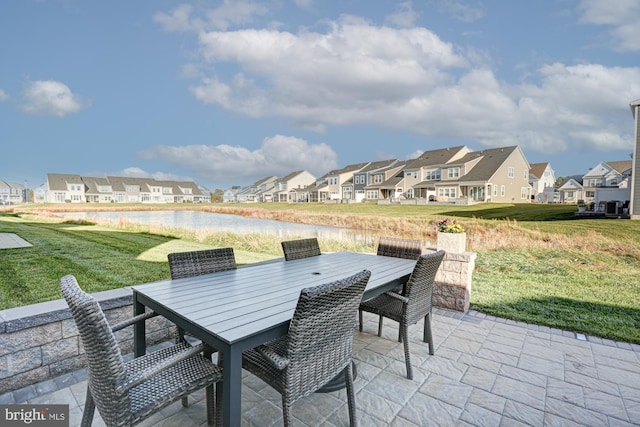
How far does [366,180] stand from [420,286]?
4086 centimetres

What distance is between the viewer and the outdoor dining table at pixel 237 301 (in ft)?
4.89

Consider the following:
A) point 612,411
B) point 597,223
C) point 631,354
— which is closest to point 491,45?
point 597,223

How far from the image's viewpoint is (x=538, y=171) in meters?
41.7

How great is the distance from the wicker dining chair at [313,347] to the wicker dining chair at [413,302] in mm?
852

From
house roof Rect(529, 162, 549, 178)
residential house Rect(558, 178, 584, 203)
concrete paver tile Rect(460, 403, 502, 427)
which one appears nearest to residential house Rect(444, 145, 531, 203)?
house roof Rect(529, 162, 549, 178)

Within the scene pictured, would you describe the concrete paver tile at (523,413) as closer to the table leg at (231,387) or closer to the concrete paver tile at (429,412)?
the concrete paver tile at (429,412)

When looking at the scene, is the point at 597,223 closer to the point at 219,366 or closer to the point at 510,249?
the point at 510,249

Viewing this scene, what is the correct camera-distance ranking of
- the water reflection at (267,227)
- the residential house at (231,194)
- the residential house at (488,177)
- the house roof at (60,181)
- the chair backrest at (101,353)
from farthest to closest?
the residential house at (231,194)
the house roof at (60,181)
the residential house at (488,177)
the water reflection at (267,227)
the chair backrest at (101,353)

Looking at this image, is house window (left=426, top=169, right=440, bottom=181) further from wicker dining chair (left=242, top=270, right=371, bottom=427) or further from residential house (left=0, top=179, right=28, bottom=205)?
residential house (left=0, top=179, right=28, bottom=205)

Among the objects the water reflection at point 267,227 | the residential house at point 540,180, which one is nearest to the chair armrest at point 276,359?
the water reflection at point 267,227

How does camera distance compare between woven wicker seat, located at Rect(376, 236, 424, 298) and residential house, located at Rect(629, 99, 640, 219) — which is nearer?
woven wicker seat, located at Rect(376, 236, 424, 298)

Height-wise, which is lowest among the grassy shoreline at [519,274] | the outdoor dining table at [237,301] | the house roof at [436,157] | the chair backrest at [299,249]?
the grassy shoreline at [519,274]

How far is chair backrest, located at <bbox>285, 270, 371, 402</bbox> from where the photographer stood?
5.23 ft

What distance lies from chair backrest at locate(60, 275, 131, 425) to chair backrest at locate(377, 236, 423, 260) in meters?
3.04
